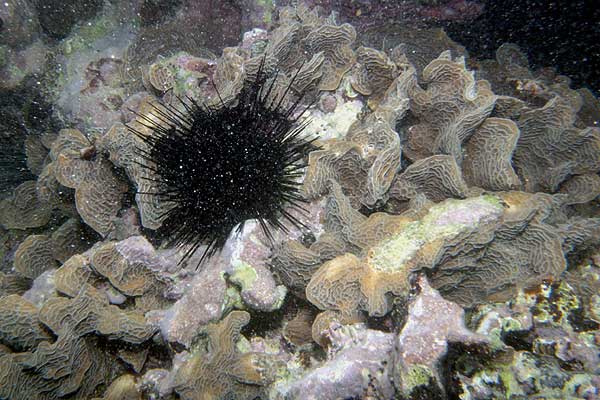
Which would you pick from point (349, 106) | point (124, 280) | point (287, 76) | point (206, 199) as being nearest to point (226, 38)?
point (287, 76)

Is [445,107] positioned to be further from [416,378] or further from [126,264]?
[126,264]

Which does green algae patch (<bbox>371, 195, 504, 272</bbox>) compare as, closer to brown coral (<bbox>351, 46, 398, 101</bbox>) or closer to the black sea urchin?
the black sea urchin

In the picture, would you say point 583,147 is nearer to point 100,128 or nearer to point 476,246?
point 476,246

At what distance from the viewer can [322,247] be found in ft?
10.1

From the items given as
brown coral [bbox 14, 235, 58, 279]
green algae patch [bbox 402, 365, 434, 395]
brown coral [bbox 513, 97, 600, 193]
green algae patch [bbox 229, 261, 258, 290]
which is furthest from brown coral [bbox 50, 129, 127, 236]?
brown coral [bbox 513, 97, 600, 193]

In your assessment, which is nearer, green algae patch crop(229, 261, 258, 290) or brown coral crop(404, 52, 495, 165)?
green algae patch crop(229, 261, 258, 290)

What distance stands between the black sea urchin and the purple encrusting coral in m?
0.02

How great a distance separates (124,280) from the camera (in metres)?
3.41

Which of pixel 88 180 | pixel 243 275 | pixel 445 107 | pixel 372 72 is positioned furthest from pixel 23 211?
pixel 445 107

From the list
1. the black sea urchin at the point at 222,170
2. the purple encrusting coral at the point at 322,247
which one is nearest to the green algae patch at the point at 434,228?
the purple encrusting coral at the point at 322,247

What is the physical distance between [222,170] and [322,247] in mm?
1061

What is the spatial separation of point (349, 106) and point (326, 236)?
186cm

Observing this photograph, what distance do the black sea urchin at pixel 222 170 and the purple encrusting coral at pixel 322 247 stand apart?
2cm

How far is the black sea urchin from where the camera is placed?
10.4ft
